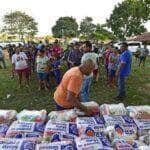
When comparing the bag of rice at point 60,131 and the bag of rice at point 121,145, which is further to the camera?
the bag of rice at point 60,131

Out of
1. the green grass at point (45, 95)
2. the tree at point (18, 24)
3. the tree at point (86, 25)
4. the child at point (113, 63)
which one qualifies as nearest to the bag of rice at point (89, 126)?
the green grass at point (45, 95)

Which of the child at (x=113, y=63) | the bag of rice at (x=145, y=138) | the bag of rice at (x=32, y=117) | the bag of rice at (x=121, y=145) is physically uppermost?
the bag of rice at (x=32, y=117)

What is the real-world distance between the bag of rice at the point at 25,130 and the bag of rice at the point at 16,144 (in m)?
0.31

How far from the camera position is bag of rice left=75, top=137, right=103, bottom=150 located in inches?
182

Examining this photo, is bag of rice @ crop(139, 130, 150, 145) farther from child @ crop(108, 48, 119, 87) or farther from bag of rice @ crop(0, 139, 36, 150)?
child @ crop(108, 48, 119, 87)

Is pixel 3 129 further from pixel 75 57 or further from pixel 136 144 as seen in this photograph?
pixel 75 57

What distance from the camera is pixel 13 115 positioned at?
6.11 metres

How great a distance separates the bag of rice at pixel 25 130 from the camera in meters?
5.17

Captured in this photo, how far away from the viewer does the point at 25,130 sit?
5.29m

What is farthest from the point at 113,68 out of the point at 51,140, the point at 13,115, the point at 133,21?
the point at 133,21

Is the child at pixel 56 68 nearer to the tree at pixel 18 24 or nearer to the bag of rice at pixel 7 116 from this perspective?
the bag of rice at pixel 7 116

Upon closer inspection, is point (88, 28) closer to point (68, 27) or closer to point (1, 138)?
point (68, 27)

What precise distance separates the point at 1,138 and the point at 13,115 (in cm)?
112

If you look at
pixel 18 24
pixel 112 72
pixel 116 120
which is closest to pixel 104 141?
pixel 116 120
